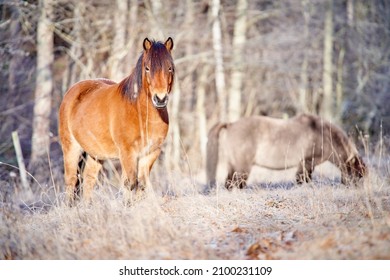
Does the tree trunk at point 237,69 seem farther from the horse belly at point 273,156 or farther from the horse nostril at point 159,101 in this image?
the horse nostril at point 159,101

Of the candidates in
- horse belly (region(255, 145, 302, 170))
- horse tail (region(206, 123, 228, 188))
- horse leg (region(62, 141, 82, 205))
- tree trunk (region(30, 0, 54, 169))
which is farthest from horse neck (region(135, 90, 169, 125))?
tree trunk (region(30, 0, 54, 169))

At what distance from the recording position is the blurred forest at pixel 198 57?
405 inches

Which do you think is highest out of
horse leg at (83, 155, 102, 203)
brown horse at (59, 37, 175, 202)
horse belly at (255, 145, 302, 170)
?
brown horse at (59, 37, 175, 202)

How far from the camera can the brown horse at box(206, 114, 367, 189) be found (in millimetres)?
8391

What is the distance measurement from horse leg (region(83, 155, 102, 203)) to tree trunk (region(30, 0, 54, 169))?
11.7 feet

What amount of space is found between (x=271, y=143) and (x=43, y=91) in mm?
4867

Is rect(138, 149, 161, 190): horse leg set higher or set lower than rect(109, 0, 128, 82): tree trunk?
lower

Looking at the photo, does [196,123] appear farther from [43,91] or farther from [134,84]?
[134,84]

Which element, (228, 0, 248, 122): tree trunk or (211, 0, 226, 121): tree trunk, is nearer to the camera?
(228, 0, 248, 122): tree trunk

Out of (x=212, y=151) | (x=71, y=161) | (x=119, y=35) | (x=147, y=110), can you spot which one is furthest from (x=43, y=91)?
(x=147, y=110)

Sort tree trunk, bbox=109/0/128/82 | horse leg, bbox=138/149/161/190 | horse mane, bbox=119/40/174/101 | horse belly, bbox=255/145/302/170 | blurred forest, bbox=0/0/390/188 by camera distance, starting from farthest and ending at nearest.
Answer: tree trunk, bbox=109/0/128/82 < blurred forest, bbox=0/0/390/188 < horse belly, bbox=255/145/302/170 < horse leg, bbox=138/149/161/190 < horse mane, bbox=119/40/174/101

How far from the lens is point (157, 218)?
4312 mm

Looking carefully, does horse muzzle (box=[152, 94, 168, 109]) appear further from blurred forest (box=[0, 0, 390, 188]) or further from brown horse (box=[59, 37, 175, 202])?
blurred forest (box=[0, 0, 390, 188])

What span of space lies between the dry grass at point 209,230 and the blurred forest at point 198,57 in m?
3.86
